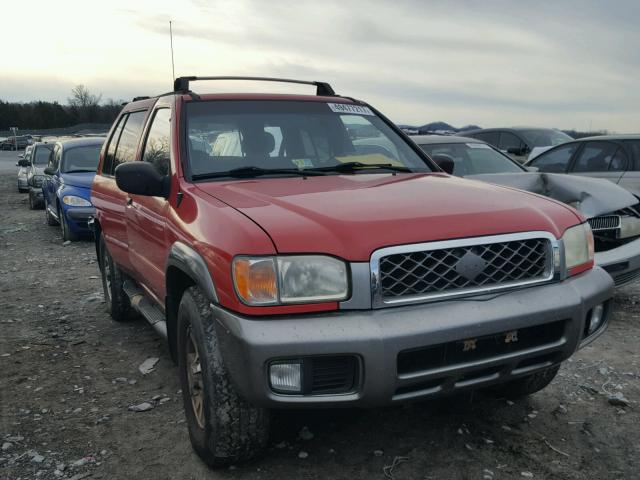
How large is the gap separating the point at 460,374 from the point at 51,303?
4.93 m

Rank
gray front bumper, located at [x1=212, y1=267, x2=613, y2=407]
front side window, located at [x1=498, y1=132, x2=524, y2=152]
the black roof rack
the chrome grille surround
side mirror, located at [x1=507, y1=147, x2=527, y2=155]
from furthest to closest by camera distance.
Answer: front side window, located at [x1=498, y1=132, x2=524, y2=152], side mirror, located at [x1=507, y1=147, x2=527, y2=155], the black roof rack, the chrome grille surround, gray front bumper, located at [x1=212, y1=267, x2=613, y2=407]

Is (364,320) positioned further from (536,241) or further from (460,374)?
(536,241)

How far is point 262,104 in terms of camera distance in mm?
3973

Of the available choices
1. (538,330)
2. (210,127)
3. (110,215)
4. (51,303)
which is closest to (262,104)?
(210,127)

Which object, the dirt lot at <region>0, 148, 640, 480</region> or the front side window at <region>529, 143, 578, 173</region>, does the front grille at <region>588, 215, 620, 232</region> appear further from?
the front side window at <region>529, 143, 578, 173</region>

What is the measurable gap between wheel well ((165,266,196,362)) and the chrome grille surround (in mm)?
1061

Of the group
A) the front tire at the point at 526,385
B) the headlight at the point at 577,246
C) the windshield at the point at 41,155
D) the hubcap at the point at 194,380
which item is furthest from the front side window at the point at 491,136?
the windshield at the point at 41,155

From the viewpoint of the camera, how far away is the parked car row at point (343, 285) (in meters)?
2.45

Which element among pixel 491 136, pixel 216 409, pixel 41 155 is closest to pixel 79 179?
pixel 491 136

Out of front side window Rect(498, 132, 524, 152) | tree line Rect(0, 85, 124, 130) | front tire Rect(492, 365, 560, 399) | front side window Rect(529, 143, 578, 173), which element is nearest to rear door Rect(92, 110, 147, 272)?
front tire Rect(492, 365, 560, 399)

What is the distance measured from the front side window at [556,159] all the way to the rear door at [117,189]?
536 cm

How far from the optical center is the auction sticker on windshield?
419 centimetres

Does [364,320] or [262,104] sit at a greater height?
[262,104]

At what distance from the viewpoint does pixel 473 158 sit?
7008 millimetres
